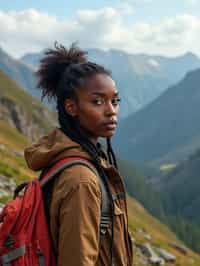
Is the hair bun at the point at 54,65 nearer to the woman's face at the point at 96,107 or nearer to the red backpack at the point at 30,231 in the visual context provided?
the woman's face at the point at 96,107

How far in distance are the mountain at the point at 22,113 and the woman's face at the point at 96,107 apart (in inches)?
3552

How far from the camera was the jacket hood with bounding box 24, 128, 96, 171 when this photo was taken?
4855mm

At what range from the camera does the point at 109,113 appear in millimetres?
5234

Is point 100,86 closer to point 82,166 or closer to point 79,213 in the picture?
point 82,166

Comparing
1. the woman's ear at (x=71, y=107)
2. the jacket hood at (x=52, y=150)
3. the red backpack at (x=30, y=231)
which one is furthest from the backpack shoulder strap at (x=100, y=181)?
the woman's ear at (x=71, y=107)

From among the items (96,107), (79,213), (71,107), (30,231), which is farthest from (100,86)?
(30,231)

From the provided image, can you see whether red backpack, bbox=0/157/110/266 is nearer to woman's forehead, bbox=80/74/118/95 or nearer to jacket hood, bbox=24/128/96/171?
jacket hood, bbox=24/128/96/171

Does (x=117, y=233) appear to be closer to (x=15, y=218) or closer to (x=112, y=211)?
(x=112, y=211)

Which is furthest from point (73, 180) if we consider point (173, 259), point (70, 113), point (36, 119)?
point (36, 119)

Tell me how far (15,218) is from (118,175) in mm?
1135

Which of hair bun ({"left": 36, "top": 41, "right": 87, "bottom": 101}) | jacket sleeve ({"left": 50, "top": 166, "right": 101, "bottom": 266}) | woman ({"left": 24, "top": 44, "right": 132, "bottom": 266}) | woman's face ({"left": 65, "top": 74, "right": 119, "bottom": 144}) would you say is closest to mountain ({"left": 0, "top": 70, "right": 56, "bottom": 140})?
hair bun ({"left": 36, "top": 41, "right": 87, "bottom": 101})

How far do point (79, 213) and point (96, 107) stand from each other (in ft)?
4.35

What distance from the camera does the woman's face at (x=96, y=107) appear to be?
17.1ft

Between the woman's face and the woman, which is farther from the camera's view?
the woman's face
